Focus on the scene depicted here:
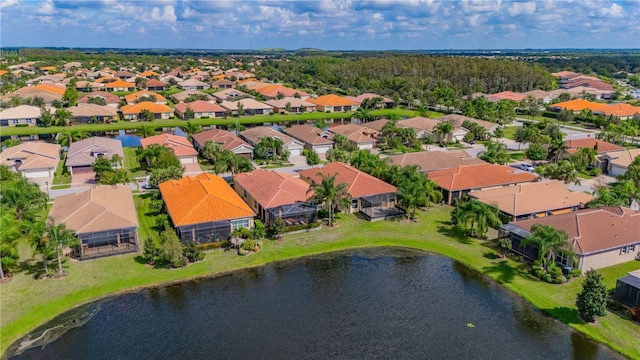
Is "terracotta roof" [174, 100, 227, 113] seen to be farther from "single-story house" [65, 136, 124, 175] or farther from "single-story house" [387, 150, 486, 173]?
"single-story house" [387, 150, 486, 173]

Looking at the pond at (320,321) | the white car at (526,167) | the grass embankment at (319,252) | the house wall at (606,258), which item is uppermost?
the white car at (526,167)

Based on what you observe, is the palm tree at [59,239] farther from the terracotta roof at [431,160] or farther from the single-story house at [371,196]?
the terracotta roof at [431,160]

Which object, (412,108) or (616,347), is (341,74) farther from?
(616,347)

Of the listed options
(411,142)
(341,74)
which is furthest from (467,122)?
(341,74)

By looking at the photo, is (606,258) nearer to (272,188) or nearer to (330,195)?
(330,195)

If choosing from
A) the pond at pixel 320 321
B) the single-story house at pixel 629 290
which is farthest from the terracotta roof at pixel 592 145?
the pond at pixel 320 321

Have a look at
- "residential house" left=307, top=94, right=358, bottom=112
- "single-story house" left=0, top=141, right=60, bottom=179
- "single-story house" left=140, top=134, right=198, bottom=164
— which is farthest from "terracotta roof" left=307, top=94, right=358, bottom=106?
"single-story house" left=0, top=141, right=60, bottom=179
